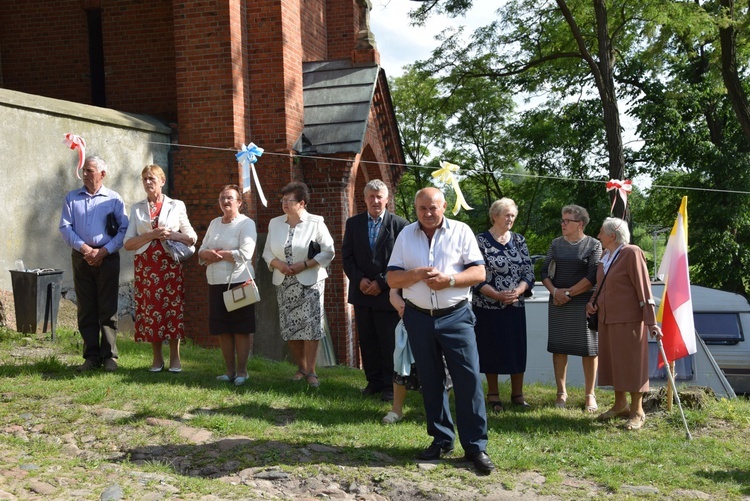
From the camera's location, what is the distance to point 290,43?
498 inches

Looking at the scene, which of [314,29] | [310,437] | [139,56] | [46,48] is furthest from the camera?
[314,29]

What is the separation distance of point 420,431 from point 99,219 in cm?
351

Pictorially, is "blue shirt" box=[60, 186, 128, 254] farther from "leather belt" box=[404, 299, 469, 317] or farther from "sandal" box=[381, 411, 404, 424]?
"leather belt" box=[404, 299, 469, 317]

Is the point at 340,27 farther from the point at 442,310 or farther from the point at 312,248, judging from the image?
the point at 442,310

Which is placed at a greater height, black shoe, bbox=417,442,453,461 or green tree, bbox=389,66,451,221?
green tree, bbox=389,66,451,221

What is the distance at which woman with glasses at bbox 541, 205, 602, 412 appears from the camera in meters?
7.79

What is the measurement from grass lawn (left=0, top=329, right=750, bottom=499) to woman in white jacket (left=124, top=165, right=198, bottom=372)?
1.64 feet

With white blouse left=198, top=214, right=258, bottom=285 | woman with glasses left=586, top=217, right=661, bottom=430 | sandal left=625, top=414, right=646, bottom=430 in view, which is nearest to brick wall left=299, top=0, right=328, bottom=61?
white blouse left=198, top=214, right=258, bottom=285

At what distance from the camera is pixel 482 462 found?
5.73 m

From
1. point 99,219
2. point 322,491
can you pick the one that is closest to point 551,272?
point 322,491

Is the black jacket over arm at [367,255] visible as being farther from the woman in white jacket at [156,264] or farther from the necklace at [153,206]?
the necklace at [153,206]

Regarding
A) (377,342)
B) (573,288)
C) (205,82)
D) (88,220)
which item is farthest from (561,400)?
(205,82)

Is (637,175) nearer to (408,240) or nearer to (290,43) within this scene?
(290,43)

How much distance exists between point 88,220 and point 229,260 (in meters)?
1.33
